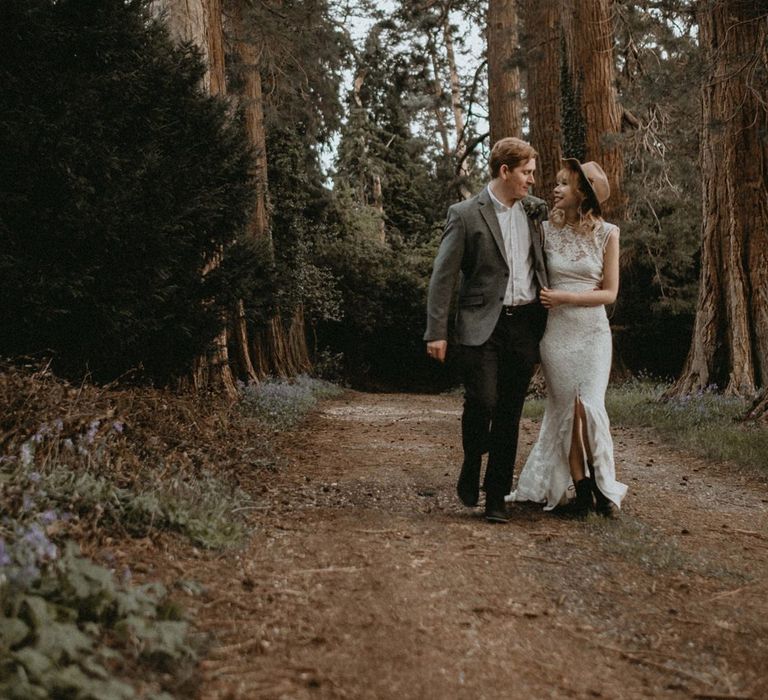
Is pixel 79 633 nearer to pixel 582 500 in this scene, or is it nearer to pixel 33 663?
pixel 33 663

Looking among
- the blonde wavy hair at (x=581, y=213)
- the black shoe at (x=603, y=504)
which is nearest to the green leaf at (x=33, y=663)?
the black shoe at (x=603, y=504)

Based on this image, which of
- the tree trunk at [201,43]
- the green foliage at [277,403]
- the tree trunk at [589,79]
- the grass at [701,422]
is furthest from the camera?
the tree trunk at [589,79]

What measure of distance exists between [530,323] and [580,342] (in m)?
0.39

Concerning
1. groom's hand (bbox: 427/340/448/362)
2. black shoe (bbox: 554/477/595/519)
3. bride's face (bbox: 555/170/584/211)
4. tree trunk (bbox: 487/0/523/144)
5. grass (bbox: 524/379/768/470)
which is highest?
tree trunk (bbox: 487/0/523/144)

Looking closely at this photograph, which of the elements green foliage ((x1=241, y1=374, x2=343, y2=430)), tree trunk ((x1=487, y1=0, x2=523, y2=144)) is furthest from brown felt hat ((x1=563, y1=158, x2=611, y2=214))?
tree trunk ((x1=487, y1=0, x2=523, y2=144))

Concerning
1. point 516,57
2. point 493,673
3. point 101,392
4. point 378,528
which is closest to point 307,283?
point 516,57

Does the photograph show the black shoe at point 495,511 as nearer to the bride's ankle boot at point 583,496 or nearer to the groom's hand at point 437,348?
the bride's ankle boot at point 583,496

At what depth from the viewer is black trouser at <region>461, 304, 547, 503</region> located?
206 inches

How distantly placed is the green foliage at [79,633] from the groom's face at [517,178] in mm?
3384

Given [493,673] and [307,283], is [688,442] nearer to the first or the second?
[493,673]

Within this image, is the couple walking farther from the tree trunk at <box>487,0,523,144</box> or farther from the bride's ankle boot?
the tree trunk at <box>487,0,523,144</box>

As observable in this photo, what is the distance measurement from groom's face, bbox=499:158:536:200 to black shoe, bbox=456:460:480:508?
1.80 meters

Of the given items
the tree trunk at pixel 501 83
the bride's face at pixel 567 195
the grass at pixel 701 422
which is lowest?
the grass at pixel 701 422

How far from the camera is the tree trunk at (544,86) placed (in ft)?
48.1
